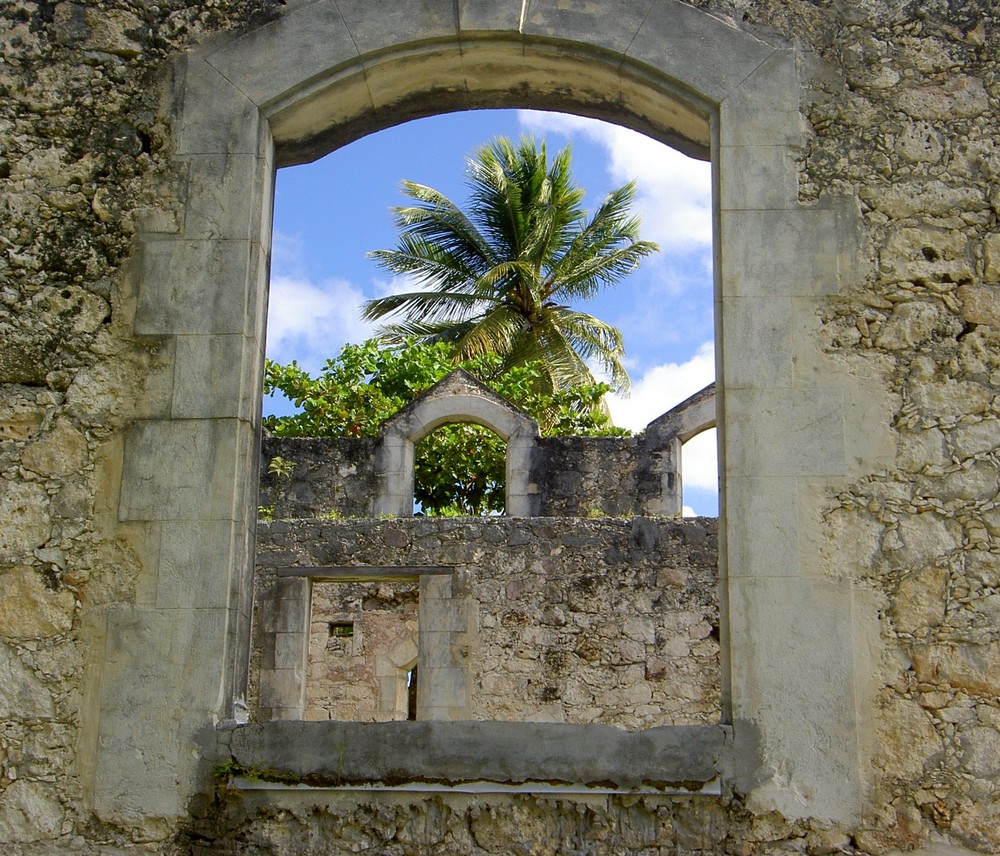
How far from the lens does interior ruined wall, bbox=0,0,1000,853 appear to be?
429cm

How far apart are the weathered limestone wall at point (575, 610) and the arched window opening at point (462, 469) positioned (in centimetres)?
730

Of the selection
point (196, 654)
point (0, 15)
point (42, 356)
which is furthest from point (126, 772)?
point (0, 15)

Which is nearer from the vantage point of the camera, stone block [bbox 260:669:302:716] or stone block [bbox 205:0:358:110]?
stone block [bbox 205:0:358:110]

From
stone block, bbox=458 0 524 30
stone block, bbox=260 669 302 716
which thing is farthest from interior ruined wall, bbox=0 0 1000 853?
stone block, bbox=260 669 302 716

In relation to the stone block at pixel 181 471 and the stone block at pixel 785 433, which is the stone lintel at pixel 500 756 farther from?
the stone block at pixel 785 433

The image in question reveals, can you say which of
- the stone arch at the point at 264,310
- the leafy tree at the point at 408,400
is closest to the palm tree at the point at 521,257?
the leafy tree at the point at 408,400

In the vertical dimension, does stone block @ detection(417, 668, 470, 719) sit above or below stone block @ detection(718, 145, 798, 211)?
below

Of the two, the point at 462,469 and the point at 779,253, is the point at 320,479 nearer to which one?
the point at 462,469

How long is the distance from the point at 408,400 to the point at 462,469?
1.29 metres

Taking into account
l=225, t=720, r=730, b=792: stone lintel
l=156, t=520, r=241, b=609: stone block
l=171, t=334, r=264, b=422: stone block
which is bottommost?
l=225, t=720, r=730, b=792: stone lintel

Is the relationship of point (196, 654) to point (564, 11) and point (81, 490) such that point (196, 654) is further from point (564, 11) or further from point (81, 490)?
point (564, 11)

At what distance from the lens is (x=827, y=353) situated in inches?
182

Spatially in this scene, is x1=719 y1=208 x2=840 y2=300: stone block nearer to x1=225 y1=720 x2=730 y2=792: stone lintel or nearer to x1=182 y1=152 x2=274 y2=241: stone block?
x1=225 y1=720 x2=730 y2=792: stone lintel

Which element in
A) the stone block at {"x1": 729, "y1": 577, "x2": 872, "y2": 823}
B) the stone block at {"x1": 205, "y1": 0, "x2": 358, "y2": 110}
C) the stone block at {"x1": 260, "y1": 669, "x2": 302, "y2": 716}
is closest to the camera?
the stone block at {"x1": 729, "y1": 577, "x2": 872, "y2": 823}
